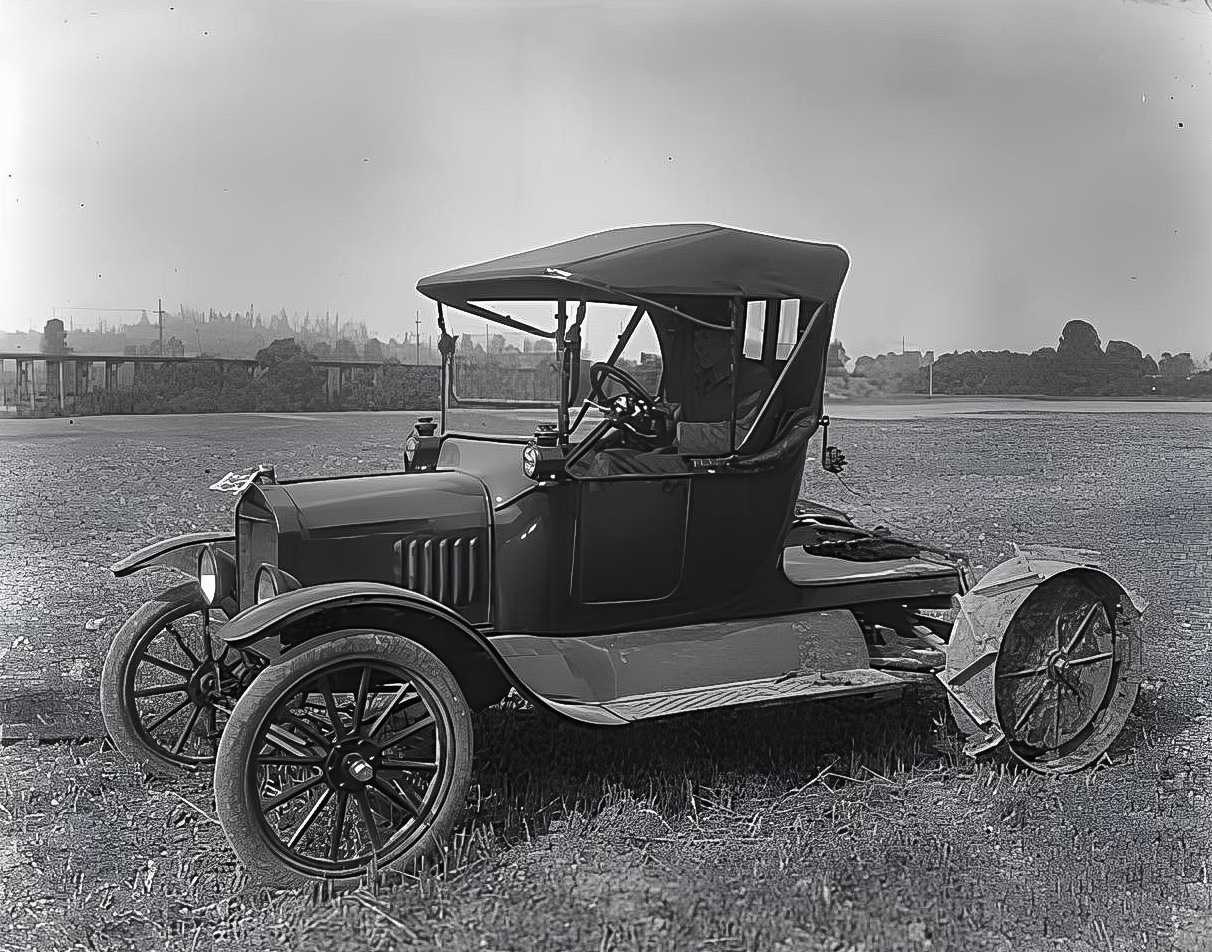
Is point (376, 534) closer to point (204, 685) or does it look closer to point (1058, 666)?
point (204, 685)

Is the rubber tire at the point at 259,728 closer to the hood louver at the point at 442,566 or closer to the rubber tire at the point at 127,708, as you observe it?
the hood louver at the point at 442,566

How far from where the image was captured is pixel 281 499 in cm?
476

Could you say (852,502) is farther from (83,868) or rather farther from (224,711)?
→ (83,868)

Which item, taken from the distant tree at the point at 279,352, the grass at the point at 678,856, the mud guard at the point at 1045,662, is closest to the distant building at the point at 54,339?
the distant tree at the point at 279,352

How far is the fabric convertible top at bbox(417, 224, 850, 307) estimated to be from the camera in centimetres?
487

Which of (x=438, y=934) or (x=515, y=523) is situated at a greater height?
(x=515, y=523)

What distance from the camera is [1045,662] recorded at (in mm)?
5223

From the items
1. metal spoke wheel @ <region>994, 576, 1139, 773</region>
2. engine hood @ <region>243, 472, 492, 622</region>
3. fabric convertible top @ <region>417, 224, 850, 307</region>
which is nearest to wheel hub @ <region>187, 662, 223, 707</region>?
engine hood @ <region>243, 472, 492, 622</region>

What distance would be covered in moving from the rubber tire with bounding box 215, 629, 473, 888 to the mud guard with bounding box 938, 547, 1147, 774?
7.35 feet

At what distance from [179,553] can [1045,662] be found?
3907mm

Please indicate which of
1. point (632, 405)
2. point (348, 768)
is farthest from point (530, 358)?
point (348, 768)

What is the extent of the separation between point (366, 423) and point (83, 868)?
8.49 m

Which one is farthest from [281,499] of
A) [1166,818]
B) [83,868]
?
[1166,818]

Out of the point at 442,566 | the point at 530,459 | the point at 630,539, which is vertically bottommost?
the point at 442,566
